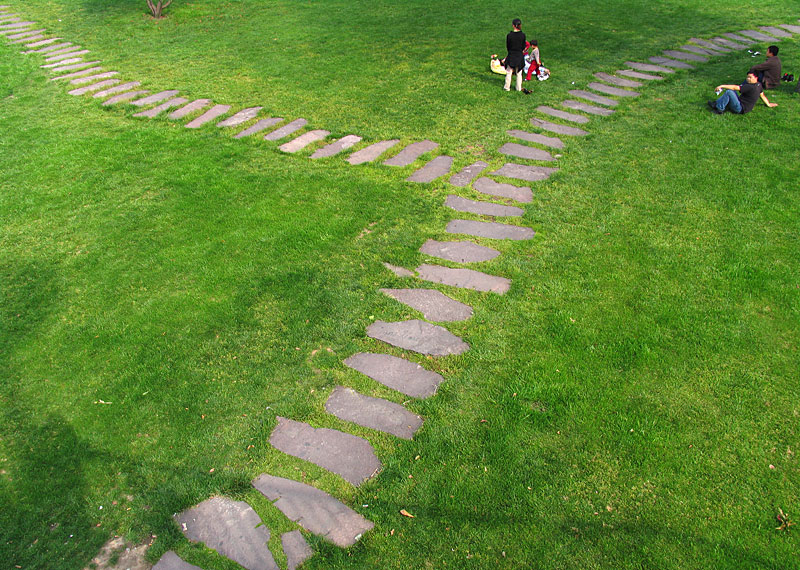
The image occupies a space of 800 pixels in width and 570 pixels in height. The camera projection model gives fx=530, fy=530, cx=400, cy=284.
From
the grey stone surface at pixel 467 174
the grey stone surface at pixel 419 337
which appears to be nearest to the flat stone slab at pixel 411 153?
the grey stone surface at pixel 467 174

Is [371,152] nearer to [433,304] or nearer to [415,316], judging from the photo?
[433,304]

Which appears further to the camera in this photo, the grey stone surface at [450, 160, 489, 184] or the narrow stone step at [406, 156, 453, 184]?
the narrow stone step at [406, 156, 453, 184]

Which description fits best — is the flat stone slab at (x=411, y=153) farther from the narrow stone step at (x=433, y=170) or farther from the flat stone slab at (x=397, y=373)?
the flat stone slab at (x=397, y=373)

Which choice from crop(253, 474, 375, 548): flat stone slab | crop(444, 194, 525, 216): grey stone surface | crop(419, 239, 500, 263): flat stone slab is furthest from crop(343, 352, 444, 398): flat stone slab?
crop(444, 194, 525, 216): grey stone surface

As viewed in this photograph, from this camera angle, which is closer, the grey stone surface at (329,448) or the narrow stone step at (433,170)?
the grey stone surface at (329,448)

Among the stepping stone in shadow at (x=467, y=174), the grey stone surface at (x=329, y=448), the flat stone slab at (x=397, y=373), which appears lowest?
the grey stone surface at (x=329, y=448)

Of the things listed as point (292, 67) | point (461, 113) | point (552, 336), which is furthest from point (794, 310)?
point (292, 67)

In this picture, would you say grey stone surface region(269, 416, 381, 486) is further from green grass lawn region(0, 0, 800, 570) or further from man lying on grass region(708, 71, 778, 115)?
man lying on grass region(708, 71, 778, 115)
